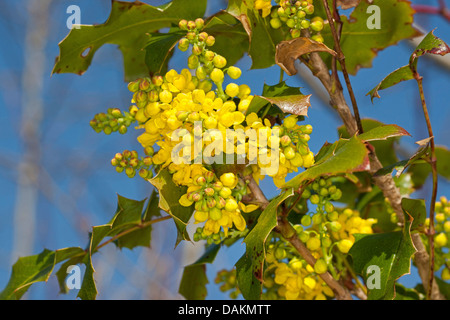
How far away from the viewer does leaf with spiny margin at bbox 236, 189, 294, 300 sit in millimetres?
659

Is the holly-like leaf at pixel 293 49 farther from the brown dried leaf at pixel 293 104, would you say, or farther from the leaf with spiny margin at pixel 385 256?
the leaf with spiny margin at pixel 385 256

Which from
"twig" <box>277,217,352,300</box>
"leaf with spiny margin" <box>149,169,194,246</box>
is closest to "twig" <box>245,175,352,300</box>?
"twig" <box>277,217,352,300</box>

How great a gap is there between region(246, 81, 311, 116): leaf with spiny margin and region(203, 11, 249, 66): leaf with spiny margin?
13cm

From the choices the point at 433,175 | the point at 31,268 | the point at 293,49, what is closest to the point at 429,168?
the point at 433,175

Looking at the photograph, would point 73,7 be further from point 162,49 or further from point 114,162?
point 114,162

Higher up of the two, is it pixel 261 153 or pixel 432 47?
pixel 432 47

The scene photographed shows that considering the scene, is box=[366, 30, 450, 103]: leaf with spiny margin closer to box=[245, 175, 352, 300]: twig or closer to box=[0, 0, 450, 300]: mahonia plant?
box=[0, 0, 450, 300]: mahonia plant

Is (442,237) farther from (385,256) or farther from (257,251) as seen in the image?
(257,251)

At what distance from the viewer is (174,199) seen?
75 cm

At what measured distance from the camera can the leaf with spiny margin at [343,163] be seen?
61 cm

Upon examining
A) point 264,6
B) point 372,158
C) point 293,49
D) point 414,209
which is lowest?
point 414,209

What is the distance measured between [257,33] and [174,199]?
0.32 metres

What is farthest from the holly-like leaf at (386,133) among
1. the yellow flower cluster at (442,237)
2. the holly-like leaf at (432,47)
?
the yellow flower cluster at (442,237)
